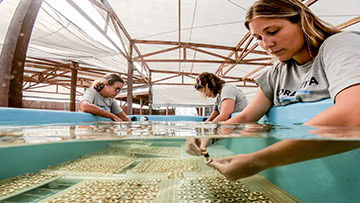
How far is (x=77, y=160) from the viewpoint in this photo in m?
2.49

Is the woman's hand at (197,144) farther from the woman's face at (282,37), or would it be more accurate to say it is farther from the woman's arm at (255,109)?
the woman's face at (282,37)

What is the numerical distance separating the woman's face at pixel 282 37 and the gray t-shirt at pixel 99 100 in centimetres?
260

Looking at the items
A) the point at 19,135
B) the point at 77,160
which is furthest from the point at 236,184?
the point at 77,160

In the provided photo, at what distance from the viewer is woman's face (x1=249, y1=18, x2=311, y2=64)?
3.78 feet

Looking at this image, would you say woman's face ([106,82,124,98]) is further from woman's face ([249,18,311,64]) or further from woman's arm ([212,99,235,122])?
woman's face ([249,18,311,64])

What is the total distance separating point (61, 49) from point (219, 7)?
3895 millimetres

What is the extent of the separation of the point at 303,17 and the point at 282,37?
147mm

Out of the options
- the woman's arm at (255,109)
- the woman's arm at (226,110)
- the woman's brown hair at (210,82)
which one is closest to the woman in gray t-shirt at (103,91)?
the woman's brown hair at (210,82)

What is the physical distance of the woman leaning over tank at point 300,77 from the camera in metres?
0.74

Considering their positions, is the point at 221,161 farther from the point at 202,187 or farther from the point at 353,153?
the point at 202,187

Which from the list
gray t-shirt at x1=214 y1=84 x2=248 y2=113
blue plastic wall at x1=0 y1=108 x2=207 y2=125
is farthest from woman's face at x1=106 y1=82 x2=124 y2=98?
gray t-shirt at x1=214 y1=84 x2=248 y2=113

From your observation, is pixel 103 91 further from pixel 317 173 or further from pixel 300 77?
pixel 317 173

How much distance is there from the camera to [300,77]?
127 cm

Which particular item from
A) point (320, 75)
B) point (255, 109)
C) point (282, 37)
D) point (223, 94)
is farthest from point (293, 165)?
point (223, 94)
